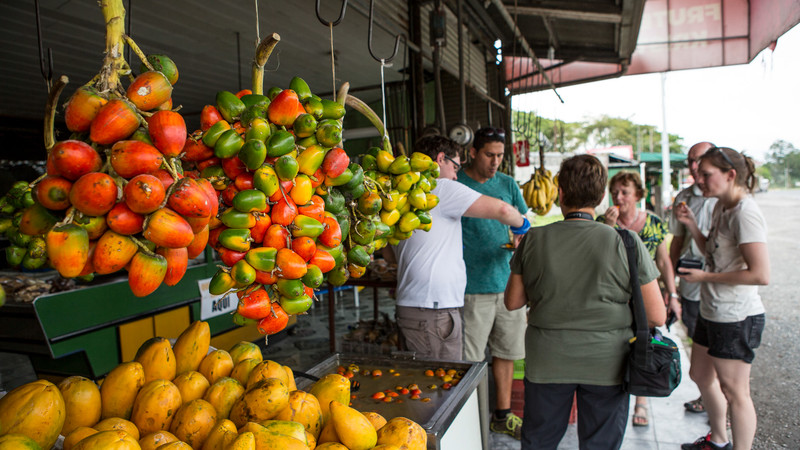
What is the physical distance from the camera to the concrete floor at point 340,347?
317cm

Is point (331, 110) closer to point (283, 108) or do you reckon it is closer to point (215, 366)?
point (283, 108)

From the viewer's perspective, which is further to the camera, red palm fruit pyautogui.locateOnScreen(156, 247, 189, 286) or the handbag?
the handbag

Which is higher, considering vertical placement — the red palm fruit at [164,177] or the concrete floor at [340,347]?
the red palm fruit at [164,177]

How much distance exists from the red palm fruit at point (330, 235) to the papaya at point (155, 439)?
0.53 meters

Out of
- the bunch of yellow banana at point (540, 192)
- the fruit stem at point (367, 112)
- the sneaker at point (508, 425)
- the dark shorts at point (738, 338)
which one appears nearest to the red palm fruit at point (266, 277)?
the fruit stem at point (367, 112)

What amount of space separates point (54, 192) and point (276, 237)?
40cm

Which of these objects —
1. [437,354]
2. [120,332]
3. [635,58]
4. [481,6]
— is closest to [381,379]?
[437,354]

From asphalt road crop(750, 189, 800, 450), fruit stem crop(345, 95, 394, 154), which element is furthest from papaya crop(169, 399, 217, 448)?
asphalt road crop(750, 189, 800, 450)

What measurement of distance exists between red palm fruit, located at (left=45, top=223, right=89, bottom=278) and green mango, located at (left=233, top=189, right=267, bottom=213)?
28 centimetres

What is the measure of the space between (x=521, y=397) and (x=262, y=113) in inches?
118

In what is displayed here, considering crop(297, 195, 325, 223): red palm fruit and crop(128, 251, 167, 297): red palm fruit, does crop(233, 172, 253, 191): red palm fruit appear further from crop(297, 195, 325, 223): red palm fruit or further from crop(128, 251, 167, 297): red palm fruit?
crop(128, 251, 167, 297): red palm fruit

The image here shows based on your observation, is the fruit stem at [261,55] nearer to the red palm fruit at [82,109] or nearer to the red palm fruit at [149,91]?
the red palm fruit at [149,91]

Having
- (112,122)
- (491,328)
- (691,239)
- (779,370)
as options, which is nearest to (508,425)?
(491,328)

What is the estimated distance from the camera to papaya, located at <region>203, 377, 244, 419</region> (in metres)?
1.14
